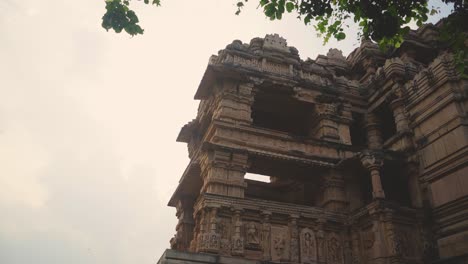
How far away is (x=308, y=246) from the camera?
16219 mm

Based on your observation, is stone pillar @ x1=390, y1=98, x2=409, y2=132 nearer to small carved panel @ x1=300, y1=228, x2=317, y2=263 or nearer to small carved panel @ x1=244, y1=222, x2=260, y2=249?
small carved panel @ x1=300, y1=228, x2=317, y2=263

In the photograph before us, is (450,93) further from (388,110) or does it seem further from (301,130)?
(301,130)

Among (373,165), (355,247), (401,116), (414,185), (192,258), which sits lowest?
(192,258)

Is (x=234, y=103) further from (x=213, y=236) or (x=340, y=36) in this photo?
(x=340, y=36)

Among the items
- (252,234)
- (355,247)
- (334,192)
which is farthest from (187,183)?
(355,247)

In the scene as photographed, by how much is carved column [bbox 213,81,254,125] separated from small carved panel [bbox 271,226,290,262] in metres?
5.18

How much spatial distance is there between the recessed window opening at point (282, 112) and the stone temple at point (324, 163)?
2.5 inches

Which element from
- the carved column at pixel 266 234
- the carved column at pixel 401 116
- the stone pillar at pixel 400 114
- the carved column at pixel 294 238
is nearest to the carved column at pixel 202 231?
the carved column at pixel 266 234

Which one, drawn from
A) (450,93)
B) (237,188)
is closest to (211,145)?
(237,188)

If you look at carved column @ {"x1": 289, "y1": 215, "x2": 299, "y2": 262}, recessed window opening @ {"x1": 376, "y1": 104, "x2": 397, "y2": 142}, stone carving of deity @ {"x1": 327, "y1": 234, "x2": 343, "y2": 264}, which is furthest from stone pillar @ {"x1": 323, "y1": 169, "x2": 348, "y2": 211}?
recessed window opening @ {"x1": 376, "y1": 104, "x2": 397, "y2": 142}

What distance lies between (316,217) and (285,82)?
7.42m

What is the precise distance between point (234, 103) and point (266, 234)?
21.5ft

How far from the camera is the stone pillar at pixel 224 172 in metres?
16.6

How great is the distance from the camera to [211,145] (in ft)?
56.7
